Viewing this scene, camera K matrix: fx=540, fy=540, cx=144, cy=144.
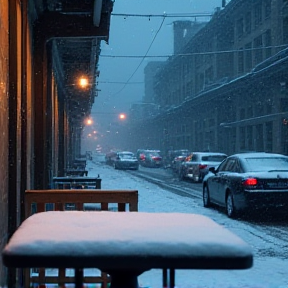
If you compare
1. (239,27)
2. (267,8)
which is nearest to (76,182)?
(267,8)

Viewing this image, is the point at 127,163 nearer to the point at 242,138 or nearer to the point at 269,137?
the point at 242,138

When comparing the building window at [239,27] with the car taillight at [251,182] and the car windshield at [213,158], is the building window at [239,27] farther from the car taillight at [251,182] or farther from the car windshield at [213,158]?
the car taillight at [251,182]

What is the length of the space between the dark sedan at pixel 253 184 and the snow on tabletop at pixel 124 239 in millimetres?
8750

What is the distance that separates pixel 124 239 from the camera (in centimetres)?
217

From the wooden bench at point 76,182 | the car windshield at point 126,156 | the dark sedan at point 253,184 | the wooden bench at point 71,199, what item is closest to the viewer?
the wooden bench at point 71,199

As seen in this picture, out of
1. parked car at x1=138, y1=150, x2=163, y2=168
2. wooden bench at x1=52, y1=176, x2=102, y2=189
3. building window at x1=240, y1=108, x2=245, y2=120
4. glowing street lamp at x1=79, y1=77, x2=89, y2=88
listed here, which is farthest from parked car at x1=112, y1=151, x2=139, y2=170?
wooden bench at x1=52, y1=176, x2=102, y2=189

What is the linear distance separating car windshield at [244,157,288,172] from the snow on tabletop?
9.44m

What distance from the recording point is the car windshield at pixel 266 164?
466 inches

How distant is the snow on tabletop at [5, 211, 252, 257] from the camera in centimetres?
208

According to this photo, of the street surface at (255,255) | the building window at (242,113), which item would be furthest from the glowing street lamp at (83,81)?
the building window at (242,113)

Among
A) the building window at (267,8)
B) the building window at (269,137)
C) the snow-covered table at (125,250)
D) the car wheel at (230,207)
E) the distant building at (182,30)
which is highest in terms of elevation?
the distant building at (182,30)

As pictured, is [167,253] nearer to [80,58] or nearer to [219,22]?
[80,58]

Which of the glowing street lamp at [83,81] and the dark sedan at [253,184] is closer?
the dark sedan at [253,184]

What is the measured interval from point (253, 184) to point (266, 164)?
1.08m
